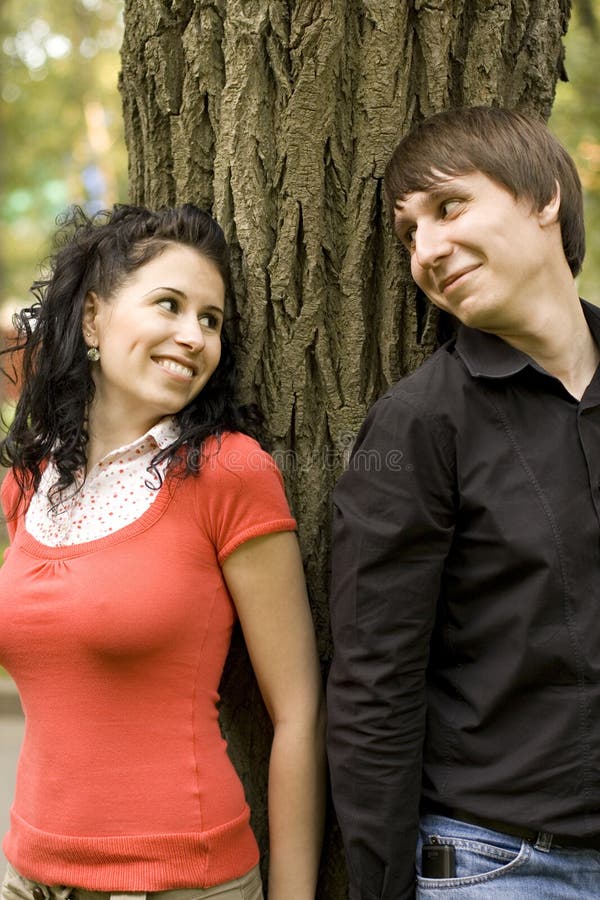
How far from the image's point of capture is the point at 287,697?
2156mm

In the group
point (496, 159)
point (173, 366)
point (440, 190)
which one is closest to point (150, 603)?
point (173, 366)

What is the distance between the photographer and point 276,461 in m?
2.42

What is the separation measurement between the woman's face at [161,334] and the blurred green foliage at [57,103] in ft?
49.1

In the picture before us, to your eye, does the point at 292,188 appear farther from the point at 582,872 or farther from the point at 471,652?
the point at 582,872

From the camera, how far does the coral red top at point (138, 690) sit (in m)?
1.99

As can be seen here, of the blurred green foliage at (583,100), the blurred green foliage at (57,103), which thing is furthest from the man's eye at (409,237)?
the blurred green foliage at (57,103)

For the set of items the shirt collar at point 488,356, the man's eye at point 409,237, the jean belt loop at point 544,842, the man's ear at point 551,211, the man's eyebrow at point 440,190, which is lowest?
the jean belt loop at point 544,842

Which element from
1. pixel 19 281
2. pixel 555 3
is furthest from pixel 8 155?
pixel 555 3

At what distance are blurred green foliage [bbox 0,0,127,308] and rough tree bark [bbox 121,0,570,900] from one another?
14.8 meters

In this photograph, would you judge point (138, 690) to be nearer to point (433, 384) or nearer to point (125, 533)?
point (125, 533)

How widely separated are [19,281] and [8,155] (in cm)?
764

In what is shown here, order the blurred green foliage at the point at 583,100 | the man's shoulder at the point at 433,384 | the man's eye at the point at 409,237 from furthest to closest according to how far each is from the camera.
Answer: the blurred green foliage at the point at 583,100 → the man's eye at the point at 409,237 → the man's shoulder at the point at 433,384

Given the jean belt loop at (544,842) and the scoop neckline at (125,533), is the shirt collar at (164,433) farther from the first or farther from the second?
the jean belt loop at (544,842)

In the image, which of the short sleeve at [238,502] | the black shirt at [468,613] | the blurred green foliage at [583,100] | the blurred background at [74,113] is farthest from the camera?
the blurred background at [74,113]
